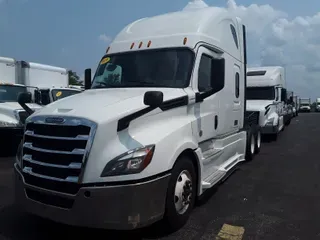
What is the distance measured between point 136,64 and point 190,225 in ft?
8.51

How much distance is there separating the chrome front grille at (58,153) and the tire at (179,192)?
3.81 ft

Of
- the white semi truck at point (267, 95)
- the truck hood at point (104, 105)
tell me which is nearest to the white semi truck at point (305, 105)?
the white semi truck at point (267, 95)

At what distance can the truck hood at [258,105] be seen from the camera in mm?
13352

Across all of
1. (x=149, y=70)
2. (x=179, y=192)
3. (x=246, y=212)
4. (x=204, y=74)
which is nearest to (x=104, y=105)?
(x=149, y=70)

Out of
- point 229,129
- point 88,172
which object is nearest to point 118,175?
point 88,172

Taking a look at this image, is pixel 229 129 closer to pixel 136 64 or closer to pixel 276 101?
pixel 136 64

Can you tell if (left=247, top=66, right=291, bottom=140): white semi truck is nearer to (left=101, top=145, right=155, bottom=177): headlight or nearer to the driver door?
the driver door

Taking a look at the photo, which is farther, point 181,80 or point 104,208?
point 181,80

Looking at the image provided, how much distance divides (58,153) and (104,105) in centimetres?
79

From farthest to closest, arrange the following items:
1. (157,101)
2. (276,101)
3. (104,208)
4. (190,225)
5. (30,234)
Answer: (276,101), (190,225), (30,234), (157,101), (104,208)

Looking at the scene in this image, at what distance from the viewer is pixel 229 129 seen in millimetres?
7082

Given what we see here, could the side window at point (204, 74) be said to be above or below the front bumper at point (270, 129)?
above

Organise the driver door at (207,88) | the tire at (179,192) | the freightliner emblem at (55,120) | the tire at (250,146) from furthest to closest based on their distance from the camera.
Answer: the tire at (250,146)
the driver door at (207,88)
the tire at (179,192)
the freightliner emblem at (55,120)

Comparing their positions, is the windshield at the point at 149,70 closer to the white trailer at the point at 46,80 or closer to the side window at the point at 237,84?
the side window at the point at 237,84
